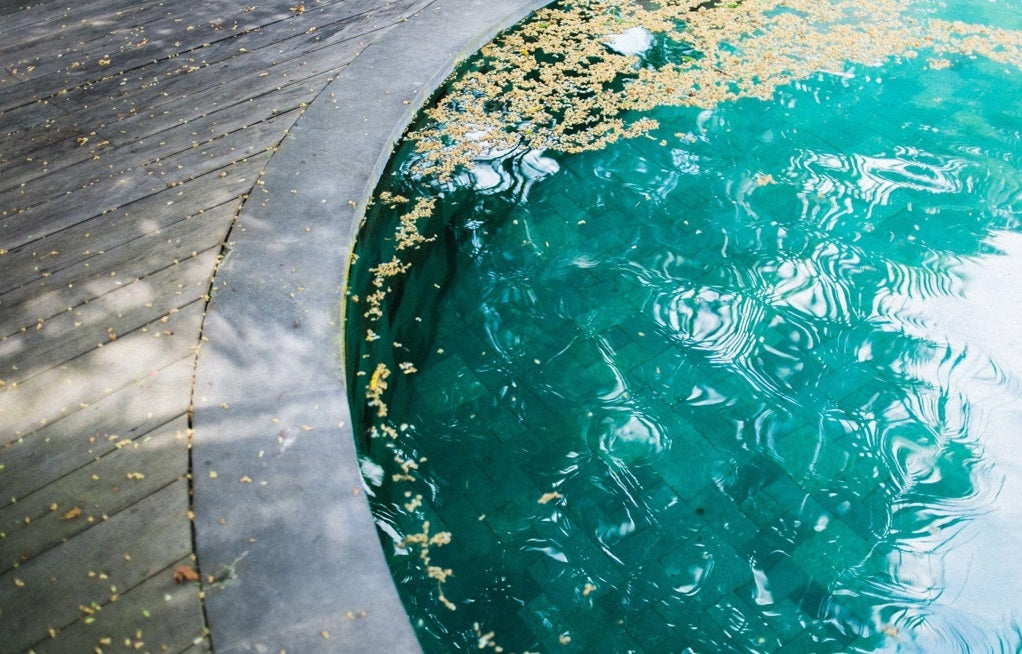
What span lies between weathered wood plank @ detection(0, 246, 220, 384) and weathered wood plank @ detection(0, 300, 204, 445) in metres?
0.03

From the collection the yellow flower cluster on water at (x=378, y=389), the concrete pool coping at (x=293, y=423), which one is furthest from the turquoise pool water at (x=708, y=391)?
the concrete pool coping at (x=293, y=423)

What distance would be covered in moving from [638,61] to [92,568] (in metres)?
2.78

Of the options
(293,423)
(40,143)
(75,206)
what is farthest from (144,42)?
(293,423)

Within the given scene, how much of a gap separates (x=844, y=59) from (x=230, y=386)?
2.92 metres

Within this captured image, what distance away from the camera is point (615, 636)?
1653 mm

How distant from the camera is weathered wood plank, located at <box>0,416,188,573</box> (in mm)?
1655

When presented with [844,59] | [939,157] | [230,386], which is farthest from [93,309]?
[844,59]

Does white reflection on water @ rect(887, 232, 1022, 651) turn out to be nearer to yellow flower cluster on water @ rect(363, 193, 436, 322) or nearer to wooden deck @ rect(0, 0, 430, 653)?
yellow flower cluster on water @ rect(363, 193, 436, 322)

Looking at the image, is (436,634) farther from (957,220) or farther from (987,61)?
(987,61)

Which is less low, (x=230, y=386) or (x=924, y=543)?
(x=230, y=386)

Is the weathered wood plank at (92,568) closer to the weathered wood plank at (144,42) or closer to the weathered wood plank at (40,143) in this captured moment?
the weathered wood plank at (40,143)

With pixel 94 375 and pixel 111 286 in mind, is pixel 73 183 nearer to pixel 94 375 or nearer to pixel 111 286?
pixel 111 286

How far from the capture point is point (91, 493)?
1.73 metres

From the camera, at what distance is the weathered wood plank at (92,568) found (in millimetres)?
1523
